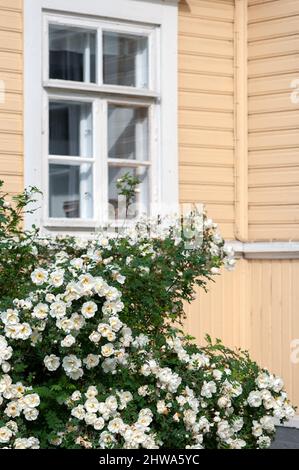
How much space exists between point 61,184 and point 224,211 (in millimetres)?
1333

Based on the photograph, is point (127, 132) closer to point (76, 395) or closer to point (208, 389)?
point (208, 389)

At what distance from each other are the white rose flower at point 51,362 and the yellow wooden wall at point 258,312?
3.54 meters

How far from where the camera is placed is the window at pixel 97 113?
7.36 metres

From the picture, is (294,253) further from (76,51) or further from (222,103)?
(76,51)

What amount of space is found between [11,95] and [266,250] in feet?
7.45

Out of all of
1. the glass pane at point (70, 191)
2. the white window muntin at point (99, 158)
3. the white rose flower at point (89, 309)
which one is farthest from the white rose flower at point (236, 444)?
the glass pane at point (70, 191)

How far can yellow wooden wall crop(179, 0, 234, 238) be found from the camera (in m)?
7.81

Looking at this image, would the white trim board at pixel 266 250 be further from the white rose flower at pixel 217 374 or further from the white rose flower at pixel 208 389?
the white rose flower at pixel 208 389

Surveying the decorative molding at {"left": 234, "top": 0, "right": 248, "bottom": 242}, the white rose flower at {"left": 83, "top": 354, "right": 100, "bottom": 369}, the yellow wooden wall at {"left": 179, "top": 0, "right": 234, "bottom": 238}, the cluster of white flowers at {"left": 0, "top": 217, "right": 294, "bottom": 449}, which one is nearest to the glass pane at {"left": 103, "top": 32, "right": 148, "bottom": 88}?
the yellow wooden wall at {"left": 179, "top": 0, "right": 234, "bottom": 238}

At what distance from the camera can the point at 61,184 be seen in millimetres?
7379

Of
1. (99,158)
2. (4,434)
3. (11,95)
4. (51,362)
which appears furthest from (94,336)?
(99,158)

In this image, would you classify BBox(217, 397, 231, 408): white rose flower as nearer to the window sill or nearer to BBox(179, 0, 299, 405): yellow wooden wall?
BBox(179, 0, 299, 405): yellow wooden wall
